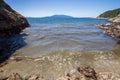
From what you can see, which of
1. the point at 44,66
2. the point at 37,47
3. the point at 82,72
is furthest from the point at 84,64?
the point at 37,47

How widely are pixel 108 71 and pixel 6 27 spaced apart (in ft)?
54.8

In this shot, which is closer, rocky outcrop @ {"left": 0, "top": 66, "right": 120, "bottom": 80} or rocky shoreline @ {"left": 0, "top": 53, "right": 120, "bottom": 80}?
rocky outcrop @ {"left": 0, "top": 66, "right": 120, "bottom": 80}

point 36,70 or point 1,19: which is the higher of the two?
point 1,19

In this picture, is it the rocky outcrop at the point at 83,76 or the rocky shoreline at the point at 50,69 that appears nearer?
the rocky outcrop at the point at 83,76

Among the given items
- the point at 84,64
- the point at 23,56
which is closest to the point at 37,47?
the point at 23,56

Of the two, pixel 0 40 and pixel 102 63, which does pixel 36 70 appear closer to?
pixel 102 63

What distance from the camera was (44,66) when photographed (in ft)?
40.8

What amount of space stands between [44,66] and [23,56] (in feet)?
10.1

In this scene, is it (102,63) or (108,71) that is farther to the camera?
(102,63)

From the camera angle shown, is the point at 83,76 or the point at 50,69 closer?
the point at 83,76

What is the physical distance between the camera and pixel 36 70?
11.8m

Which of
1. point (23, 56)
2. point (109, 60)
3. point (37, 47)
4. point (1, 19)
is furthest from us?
point (1, 19)

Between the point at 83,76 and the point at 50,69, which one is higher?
the point at 83,76

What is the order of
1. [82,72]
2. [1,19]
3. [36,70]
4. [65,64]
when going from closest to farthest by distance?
[82,72], [36,70], [65,64], [1,19]
